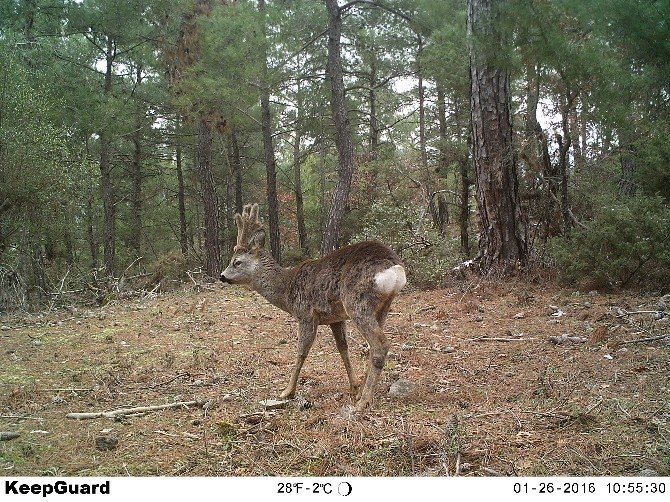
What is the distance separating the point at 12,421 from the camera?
4617 millimetres

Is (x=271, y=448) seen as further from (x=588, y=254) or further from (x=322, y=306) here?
(x=588, y=254)

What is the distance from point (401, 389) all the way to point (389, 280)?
3.16ft

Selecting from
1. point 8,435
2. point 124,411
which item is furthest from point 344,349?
point 8,435

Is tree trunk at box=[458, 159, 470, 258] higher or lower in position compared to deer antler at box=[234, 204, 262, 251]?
higher

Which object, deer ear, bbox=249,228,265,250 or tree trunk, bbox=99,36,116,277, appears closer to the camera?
deer ear, bbox=249,228,265,250

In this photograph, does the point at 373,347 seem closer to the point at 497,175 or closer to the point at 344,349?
the point at 344,349

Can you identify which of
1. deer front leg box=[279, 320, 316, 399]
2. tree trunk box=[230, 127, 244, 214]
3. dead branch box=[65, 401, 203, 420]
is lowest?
dead branch box=[65, 401, 203, 420]

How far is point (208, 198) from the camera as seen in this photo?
659 inches

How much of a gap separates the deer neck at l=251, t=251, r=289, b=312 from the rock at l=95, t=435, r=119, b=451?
206 centimetres

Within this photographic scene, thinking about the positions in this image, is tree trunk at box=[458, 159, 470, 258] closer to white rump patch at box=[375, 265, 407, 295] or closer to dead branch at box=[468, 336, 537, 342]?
dead branch at box=[468, 336, 537, 342]

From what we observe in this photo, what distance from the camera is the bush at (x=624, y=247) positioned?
8.18m

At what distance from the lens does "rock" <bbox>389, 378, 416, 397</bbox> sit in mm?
4832

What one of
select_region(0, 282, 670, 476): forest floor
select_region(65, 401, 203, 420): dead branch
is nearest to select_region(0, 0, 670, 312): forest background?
select_region(0, 282, 670, 476): forest floor
